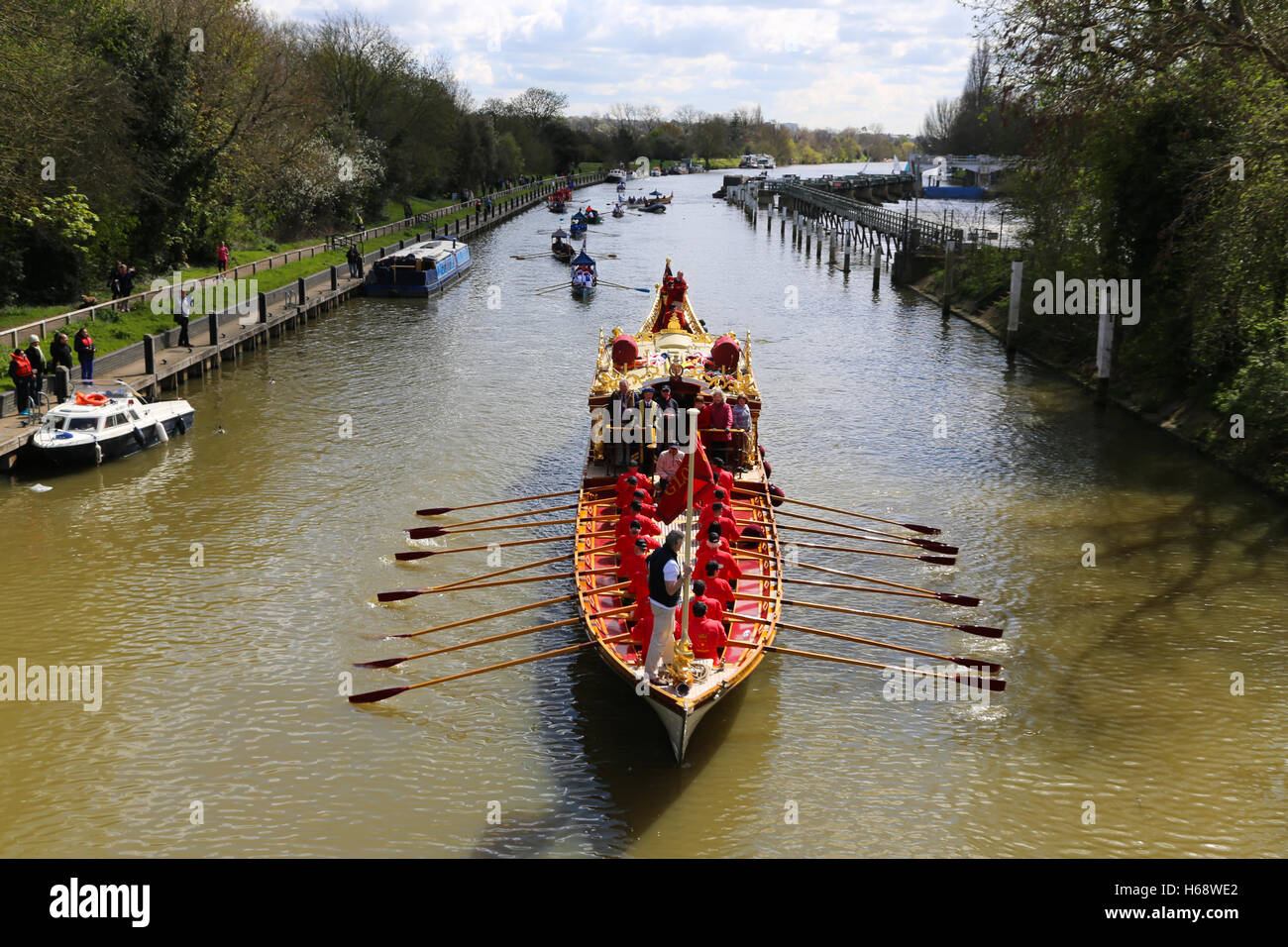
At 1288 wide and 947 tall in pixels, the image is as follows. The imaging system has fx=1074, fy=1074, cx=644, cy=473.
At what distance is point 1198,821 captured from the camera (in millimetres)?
13625

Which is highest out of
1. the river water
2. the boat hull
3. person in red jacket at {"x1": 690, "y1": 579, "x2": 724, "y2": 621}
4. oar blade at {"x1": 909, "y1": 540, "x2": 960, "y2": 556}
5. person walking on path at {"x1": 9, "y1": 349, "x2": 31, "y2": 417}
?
person walking on path at {"x1": 9, "y1": 349, "x2": 31, "y2": 417}

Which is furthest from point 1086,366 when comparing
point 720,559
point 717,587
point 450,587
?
point 450,587

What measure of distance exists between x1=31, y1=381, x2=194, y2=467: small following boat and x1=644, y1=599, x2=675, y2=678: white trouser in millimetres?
17292

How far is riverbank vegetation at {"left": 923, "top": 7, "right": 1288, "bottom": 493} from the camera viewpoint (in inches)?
989

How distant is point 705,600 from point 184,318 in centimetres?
2678

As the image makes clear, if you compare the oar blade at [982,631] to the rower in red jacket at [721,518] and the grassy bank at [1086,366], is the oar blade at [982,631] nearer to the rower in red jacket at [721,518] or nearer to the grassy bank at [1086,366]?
the rower in red jacket at [721,518]

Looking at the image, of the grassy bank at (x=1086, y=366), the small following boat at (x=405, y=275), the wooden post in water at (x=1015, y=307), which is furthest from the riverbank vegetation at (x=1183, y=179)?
the small following boat at (x=405, y=275)

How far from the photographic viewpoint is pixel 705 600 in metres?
14.9

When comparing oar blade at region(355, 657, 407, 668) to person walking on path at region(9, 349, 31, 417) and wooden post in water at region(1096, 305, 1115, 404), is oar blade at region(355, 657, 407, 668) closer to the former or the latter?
person walking on path at region(9, 349, 31, 417)

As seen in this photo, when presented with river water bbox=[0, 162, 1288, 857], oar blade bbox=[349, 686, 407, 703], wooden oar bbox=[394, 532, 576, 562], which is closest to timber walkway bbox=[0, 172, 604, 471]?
river water bbox=[0, 162, 1288, 857]

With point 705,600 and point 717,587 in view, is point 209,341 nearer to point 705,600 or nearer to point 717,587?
point 717,587

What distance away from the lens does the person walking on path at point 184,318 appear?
35.0m

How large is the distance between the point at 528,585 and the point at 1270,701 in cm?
1249
